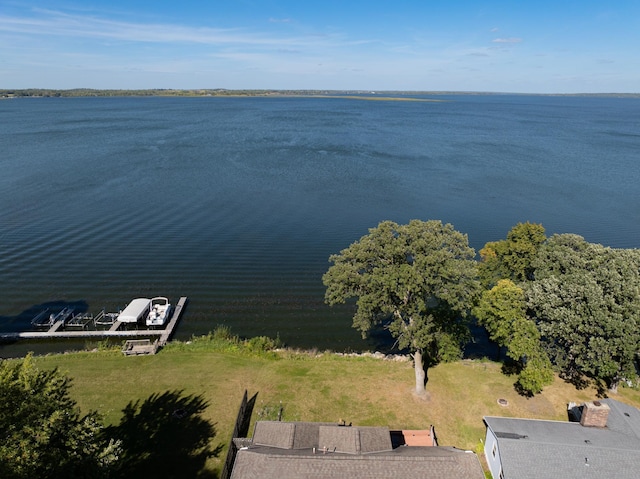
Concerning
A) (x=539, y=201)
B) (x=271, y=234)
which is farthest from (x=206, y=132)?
(x=539, y=201)

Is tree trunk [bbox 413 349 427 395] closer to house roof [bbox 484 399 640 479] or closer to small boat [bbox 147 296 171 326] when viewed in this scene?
house roof [bbox 484 399 640 479]

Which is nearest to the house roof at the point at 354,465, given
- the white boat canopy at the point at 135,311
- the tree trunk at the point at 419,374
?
the tree trunk at the point at 419,374

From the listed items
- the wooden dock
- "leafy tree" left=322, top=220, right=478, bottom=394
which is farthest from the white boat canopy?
"leafy tree" left=322, top=220, right=478, bottom=394

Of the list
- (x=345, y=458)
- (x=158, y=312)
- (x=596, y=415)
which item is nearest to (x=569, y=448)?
(x=596, y=415)

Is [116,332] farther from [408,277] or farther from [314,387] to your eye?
[408,277]

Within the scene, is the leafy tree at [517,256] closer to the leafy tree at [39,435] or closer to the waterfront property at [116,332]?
the waterfront property at [116,332]
